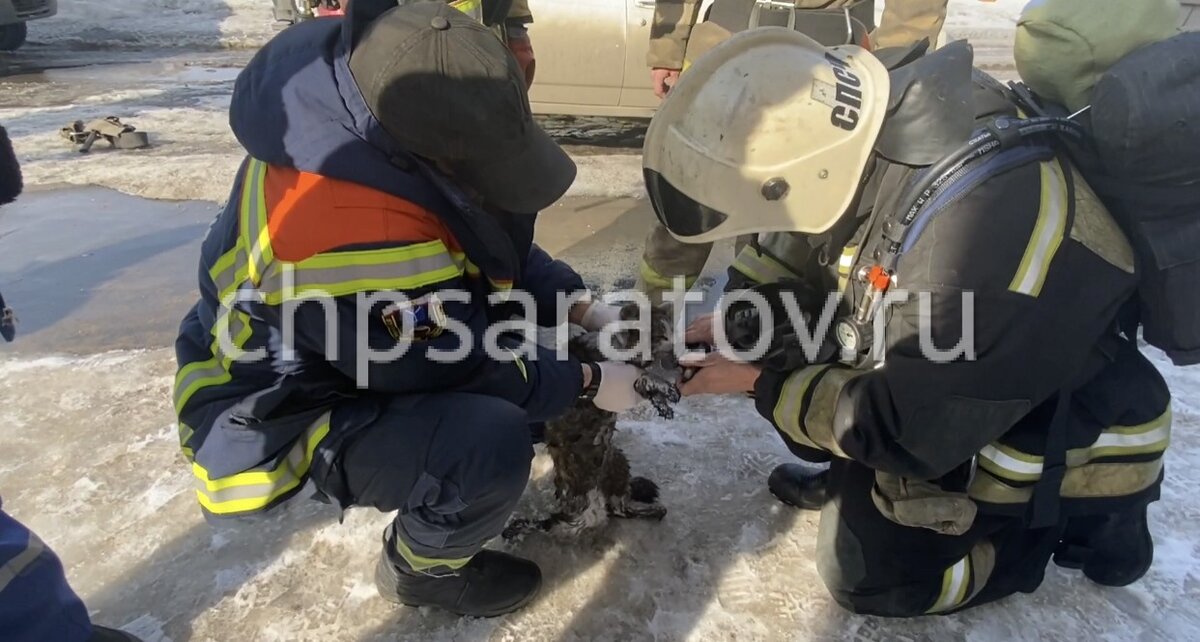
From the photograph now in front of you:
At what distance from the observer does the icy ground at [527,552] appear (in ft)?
6.89

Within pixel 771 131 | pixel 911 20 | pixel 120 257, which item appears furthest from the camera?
pixel 120 257

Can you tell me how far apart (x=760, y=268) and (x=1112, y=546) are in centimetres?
129

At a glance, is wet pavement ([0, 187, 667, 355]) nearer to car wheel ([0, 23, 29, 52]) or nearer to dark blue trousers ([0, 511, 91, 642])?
dark blue trousers ([0, 511, 91, 642])

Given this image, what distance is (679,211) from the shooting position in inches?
75.9

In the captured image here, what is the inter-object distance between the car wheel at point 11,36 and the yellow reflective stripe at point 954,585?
42.4 ft

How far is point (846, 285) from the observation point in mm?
2025

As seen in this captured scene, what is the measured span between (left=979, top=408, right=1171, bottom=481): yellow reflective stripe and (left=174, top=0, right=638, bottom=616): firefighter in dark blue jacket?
101 cm

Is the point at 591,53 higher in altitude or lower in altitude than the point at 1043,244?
lower

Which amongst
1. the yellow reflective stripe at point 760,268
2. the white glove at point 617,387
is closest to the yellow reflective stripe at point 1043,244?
the yellow reflective stripe at point 760,268

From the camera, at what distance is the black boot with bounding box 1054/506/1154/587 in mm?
2160

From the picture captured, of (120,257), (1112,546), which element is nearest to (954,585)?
(1112,546)

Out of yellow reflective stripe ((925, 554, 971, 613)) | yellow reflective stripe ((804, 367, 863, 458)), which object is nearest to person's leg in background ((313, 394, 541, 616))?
yellow reflective stripe ((804, 367, 863, 458))

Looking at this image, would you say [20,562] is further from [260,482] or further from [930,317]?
[930,317]

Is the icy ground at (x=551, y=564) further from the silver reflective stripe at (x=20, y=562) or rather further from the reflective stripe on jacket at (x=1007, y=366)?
the silver reflective stripe at (x=20, y=562)
